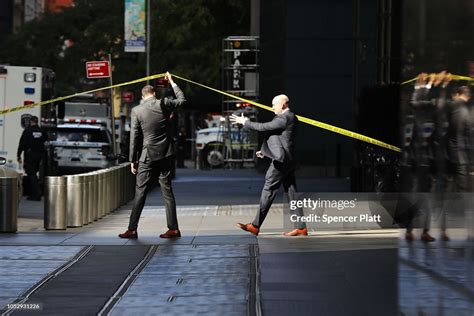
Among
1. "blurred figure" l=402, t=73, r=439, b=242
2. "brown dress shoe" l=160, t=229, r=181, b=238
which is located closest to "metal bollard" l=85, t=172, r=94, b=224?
"brown dress shoe" l=160, t=229, r=181, b=238

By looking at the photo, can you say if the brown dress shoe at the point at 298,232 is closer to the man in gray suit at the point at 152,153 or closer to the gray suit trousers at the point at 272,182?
the gray suit trousers at the point at 272,182

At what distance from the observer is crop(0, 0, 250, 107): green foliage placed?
41812 millimetres

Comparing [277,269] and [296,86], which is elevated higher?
[296,86]

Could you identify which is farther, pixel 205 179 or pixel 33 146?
pixel 205 179

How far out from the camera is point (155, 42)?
44.7 meters

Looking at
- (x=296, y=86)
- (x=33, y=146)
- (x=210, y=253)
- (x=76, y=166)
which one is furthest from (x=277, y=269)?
(x=296, y=86)

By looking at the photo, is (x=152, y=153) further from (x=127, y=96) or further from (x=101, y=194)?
(x=127, y=96)

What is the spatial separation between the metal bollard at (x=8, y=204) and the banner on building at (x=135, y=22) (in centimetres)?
1748

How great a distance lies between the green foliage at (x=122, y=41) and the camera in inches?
1646

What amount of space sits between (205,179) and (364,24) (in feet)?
22.6

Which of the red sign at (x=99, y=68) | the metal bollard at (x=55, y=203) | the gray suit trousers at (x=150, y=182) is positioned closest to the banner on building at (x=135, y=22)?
the red sign at (x=99, y=68)

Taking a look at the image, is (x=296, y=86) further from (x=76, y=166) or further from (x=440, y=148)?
(x=440, y=148)

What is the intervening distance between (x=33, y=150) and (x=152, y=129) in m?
8.15

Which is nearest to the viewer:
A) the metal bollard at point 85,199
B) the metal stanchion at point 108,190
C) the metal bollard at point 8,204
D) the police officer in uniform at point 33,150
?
the metal bollard at point 8,204
